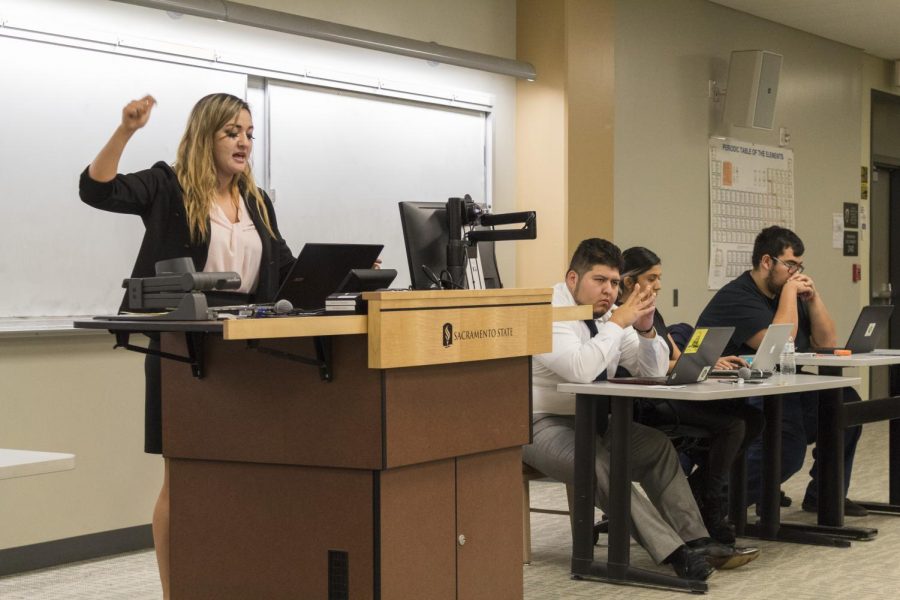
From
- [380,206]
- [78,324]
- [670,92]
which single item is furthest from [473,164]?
[78,324]

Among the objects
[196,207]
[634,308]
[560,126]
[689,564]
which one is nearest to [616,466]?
[689,564]

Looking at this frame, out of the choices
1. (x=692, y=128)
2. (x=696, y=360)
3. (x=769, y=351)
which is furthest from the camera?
(x=692, y=128)

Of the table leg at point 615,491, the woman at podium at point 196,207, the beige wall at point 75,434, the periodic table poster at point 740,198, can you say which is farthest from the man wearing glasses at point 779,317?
the woman at podium at point 196,207

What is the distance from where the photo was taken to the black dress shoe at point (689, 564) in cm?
381

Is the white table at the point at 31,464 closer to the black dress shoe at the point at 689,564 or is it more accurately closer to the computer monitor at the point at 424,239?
the computer monitor at the point at 424,239

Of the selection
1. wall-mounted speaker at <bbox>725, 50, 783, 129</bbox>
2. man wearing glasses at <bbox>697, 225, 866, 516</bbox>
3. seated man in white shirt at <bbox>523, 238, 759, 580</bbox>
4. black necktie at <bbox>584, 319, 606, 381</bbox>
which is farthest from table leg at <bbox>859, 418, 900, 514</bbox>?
wall-mounted speaker at <bbox>725, 50, 783, 129</bbox>

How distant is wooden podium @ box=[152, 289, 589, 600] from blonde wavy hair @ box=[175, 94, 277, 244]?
1.20 ft

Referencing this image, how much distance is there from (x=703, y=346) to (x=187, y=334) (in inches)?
78.6

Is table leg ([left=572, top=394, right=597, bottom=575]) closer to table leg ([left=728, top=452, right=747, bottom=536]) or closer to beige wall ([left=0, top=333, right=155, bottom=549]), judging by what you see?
table leg ([left=728, top=452, right=747, bottom=536])

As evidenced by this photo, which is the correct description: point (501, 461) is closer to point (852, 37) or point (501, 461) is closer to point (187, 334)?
point (187, 334)

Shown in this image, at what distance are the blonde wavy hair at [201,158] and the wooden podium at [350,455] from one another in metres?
0.36

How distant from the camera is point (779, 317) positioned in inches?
201

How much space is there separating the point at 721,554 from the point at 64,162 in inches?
109

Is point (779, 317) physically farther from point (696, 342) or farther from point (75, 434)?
point (75, 434)
